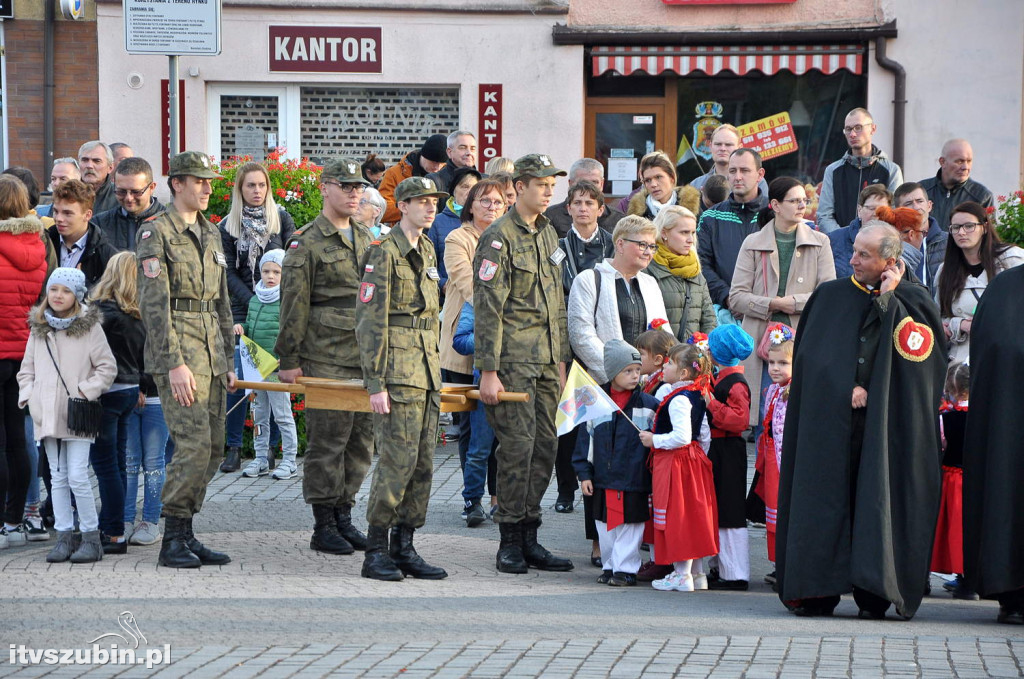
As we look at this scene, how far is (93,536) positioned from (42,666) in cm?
245

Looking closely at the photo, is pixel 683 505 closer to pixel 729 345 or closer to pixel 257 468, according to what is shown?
pixel 729 345

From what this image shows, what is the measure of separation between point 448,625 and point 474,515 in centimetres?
279

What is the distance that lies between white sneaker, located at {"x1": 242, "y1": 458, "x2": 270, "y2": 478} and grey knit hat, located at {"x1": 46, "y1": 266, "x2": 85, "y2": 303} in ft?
9.63

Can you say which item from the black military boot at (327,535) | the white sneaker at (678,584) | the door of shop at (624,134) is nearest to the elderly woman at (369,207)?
the black military boot at (327,535)

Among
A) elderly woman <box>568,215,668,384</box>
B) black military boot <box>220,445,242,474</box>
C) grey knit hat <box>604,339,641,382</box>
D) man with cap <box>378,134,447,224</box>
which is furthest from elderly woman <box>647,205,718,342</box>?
man with cap <box>378,134,447,224</box>

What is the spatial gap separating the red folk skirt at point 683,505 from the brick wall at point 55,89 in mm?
11684

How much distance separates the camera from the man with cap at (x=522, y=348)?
8.27m

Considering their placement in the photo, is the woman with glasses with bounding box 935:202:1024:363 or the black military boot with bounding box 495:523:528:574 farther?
the woman with glasses with bounding box 935:202:1024:363

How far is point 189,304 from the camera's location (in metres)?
8.38

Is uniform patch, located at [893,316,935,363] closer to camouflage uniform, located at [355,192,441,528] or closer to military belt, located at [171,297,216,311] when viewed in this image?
camouflage uniform, located at [355,192,441,528]

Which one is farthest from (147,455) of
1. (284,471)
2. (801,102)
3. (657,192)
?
(801,102)

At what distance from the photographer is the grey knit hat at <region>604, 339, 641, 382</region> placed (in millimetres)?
8305

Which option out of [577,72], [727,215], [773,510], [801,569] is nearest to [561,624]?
[801,569]

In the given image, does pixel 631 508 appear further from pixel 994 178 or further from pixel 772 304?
pixel 994 178
